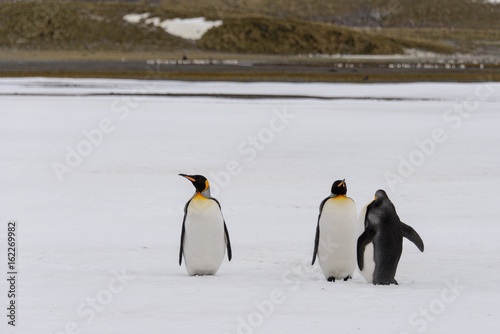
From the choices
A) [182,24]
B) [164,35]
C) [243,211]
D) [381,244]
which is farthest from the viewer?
[182,24]

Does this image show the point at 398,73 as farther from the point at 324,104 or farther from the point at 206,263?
the point at 206,263

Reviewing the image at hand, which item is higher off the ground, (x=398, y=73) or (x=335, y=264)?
(x=335, y=264)

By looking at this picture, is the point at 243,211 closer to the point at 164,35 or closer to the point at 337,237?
the point at 337,237

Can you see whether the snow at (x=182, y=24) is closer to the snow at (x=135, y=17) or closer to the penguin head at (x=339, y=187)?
the snow at (x=135, y=17)

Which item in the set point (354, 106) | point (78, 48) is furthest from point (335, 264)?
point (78, 48)

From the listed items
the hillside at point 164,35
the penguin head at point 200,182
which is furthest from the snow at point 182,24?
the penguin head at point 200,182

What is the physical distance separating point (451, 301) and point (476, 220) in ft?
12.6

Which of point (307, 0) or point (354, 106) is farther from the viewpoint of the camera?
point (307, 0)

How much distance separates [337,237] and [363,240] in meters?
0.27

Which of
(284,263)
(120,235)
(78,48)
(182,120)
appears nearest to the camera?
(284,263)

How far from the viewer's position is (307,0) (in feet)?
596

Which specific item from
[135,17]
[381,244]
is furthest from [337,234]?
[135,17]

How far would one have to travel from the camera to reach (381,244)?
6730 millimetres

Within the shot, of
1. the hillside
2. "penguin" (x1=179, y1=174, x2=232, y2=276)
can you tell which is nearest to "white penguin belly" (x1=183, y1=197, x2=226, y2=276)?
"penguin" (x1=179, y1=174, x2=232, y2=276)
